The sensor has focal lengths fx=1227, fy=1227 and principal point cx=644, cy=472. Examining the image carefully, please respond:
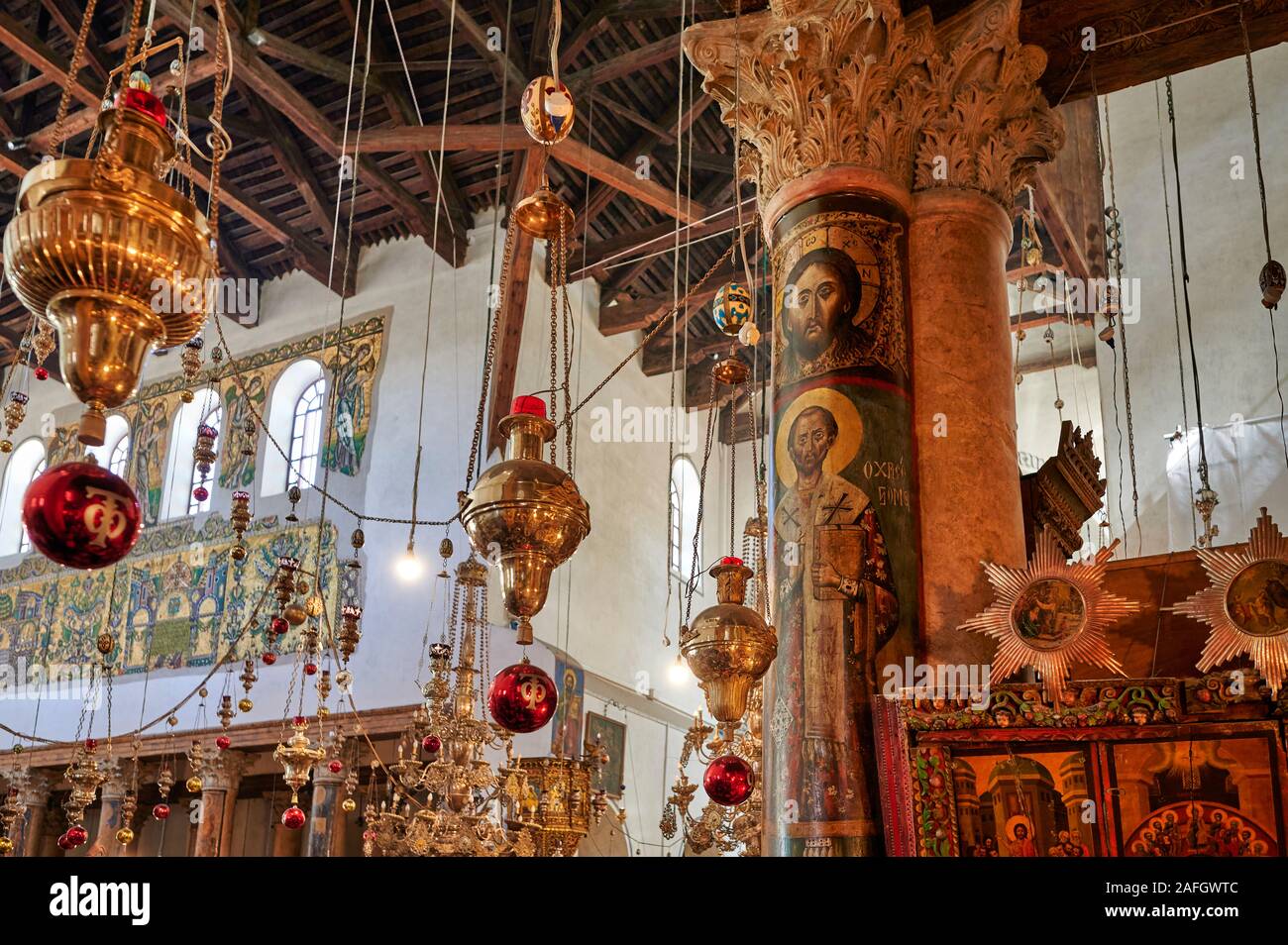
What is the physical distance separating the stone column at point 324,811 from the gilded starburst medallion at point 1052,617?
9.49 m

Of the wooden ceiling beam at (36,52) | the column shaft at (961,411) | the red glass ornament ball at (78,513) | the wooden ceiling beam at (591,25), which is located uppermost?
the wooden ceiling beam at (591,25)

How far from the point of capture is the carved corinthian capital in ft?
20.2

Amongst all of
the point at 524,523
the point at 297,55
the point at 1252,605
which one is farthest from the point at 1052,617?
the point at 297,55

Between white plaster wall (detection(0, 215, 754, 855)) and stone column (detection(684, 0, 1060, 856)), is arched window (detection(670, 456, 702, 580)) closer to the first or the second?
white plaster wall (detection(0, 215, 754, 855))

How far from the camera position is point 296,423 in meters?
14.9

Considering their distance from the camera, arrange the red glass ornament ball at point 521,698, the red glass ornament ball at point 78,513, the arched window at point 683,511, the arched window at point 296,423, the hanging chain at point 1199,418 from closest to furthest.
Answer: the red glass ornament ball at point 78,513
the red glass ornament ball at point 521,698
the hanging chain at point 1199,418
the arched window at point 296,423
the arched window at point 683,511

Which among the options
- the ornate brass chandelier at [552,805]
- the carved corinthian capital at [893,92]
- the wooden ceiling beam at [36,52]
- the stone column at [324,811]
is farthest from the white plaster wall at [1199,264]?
the wooden ceiling beam at [36,52]

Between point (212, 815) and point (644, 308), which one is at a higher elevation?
point (644, 308)

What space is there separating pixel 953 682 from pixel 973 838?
792 millimetres

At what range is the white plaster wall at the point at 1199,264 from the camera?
11.0 meters

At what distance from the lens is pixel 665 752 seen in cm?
1578

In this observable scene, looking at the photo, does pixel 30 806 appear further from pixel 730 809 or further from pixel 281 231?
pixel 730 809

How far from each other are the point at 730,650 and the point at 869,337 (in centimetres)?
214

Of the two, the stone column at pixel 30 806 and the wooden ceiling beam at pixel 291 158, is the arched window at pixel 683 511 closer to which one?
the wooden ceiling beam at pixel 291 158
